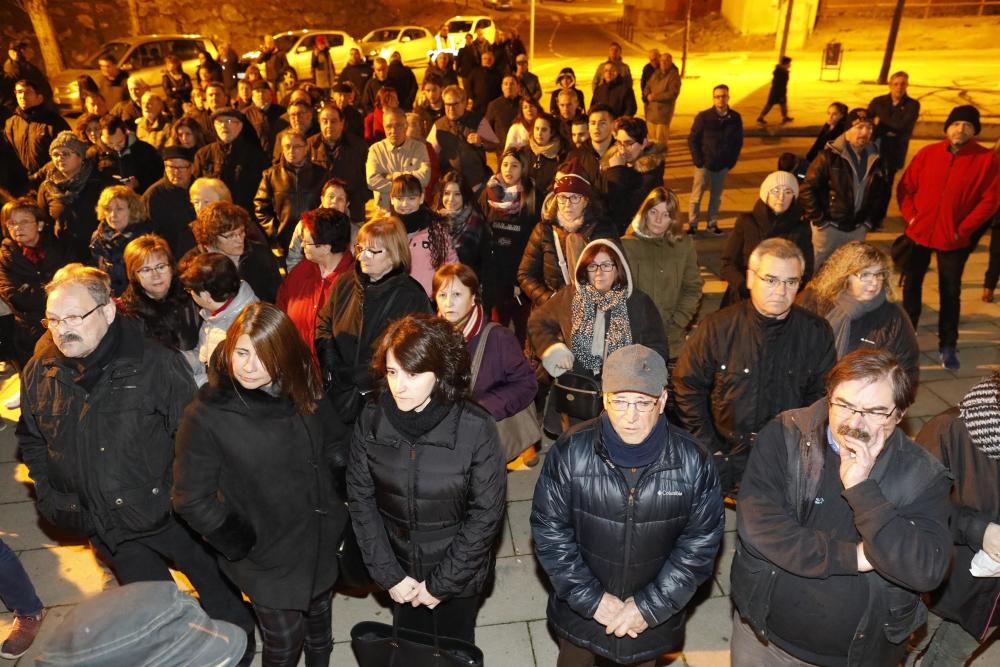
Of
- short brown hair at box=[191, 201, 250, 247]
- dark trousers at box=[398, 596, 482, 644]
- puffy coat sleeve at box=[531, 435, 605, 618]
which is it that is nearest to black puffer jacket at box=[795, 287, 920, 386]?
puffy coat sleeve at box=[531, 435, 605, 618]

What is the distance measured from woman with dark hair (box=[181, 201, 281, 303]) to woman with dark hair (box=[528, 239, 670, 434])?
7.02ft

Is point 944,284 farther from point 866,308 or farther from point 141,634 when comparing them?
point 141,634

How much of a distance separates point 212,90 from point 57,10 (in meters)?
21.9

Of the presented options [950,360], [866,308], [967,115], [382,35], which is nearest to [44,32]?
[382,35]

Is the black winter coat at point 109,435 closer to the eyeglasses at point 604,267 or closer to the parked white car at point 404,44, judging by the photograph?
the eyeglasses at point 604,267

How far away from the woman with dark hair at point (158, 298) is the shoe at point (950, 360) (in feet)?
21.5

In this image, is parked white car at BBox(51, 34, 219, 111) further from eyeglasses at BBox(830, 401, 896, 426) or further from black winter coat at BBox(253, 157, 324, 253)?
eyeglasses at BBox(830, 401, 896, 426)

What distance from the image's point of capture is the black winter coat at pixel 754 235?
5.62 meters

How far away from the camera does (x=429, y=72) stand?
37.9 ft

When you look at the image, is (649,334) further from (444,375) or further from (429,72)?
(429,72)

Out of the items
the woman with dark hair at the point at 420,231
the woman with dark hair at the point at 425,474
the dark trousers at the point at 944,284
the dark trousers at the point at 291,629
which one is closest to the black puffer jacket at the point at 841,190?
the dark trousers at the point at 944,284

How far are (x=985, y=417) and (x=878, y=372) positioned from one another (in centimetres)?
70

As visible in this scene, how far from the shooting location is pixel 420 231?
579cm

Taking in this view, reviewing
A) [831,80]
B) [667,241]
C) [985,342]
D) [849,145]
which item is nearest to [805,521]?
[667,241]
